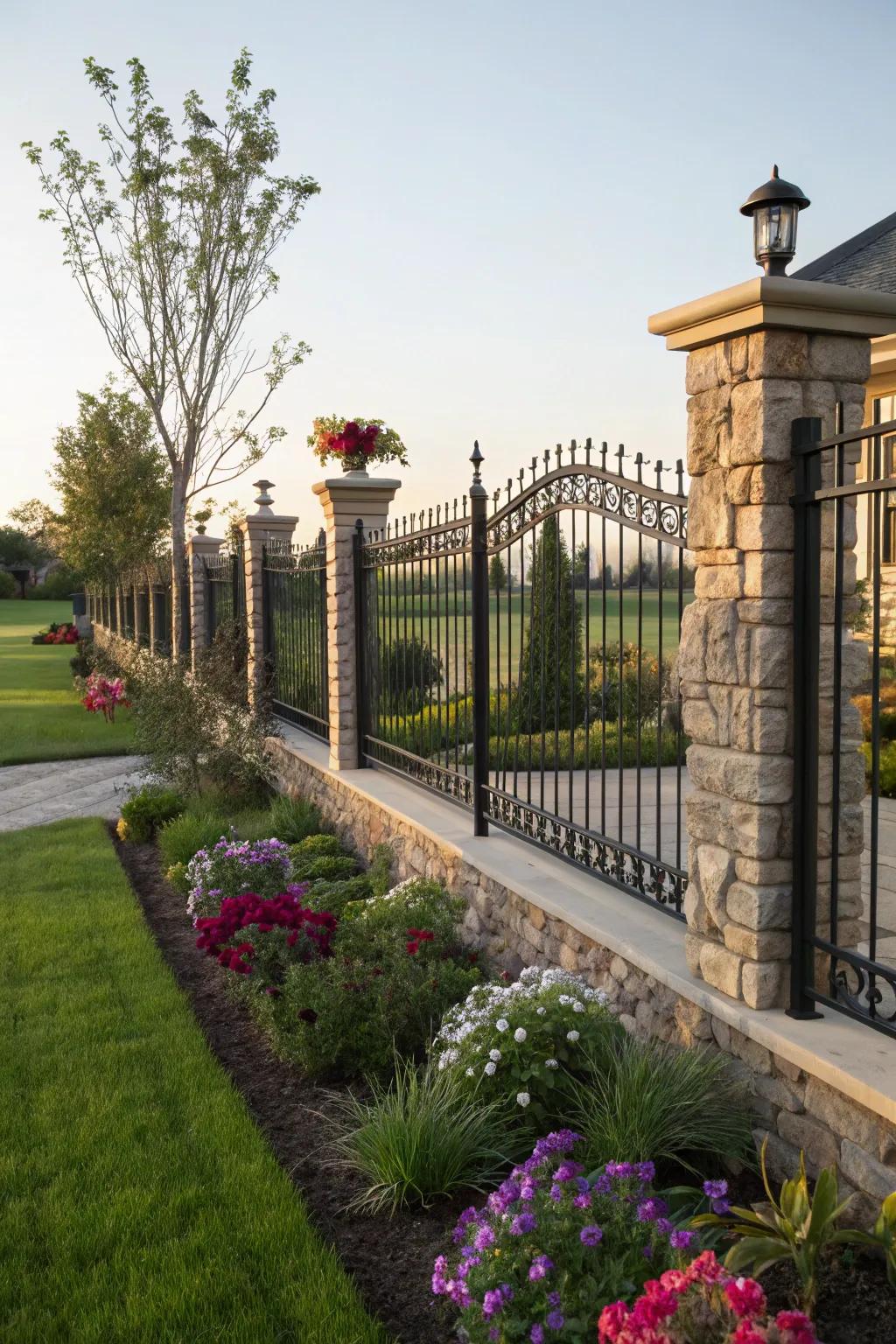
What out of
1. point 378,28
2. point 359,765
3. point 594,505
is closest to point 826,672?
point 594,505

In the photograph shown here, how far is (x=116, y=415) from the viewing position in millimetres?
22391

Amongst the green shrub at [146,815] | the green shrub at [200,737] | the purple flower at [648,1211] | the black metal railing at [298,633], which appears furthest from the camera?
the green shrub at [200,737]

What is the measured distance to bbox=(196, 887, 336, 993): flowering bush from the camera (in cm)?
546

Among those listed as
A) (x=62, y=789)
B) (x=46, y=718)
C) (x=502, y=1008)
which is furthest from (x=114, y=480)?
(x=502, y=1008)

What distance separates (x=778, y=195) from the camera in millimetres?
3277

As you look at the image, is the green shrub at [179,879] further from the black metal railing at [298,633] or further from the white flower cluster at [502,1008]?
the white flower cluster at [502,1008]

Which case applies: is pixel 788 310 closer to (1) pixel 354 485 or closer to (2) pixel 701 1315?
(2) pixel 701 1315

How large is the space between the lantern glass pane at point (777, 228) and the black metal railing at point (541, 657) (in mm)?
784

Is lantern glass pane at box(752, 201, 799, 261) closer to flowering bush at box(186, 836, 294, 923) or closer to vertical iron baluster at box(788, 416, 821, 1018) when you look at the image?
vertical iron baluster at box(788, 416, 821, 1018)

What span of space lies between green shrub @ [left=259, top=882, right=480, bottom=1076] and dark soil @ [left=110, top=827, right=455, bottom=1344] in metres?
0.17

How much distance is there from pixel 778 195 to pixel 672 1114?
278cm

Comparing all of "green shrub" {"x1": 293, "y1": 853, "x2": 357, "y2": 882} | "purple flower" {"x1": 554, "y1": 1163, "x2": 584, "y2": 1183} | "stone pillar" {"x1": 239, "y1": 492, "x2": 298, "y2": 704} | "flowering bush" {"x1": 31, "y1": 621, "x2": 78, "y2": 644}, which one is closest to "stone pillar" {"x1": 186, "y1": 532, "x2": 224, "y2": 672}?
"stone pillar" {"x1": 239, "y1": 492, "x2": 298, "y2": 704}

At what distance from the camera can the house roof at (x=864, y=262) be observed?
10.4m

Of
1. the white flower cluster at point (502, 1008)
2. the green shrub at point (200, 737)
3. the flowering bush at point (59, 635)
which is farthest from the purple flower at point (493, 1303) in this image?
the flowering bush at point (59, 635)
